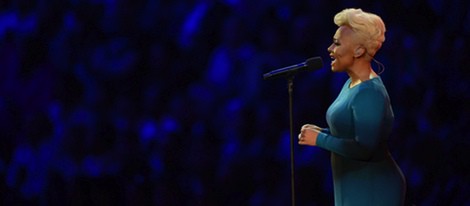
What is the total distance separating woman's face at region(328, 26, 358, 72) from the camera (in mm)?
1969

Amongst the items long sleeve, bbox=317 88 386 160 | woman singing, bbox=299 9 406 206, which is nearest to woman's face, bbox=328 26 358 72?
woman singing, bbox=299 9 406 206

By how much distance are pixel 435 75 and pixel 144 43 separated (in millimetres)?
1330

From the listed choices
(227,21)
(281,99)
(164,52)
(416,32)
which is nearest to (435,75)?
(416,32)

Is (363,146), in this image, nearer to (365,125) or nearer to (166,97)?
(365,125)

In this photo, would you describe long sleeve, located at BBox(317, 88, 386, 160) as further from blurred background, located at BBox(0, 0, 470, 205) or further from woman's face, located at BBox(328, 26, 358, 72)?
blurred background, located at BBox(0, 0, 470, 205)

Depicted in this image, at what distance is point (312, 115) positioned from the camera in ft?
9.95

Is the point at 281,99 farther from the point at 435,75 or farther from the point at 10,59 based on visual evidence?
the point at 10,59

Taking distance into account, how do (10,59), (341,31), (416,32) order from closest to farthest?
(341,31), (10,59), (416,32)

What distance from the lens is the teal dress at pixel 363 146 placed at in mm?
1883

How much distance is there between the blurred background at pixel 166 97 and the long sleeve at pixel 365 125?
1.07 m

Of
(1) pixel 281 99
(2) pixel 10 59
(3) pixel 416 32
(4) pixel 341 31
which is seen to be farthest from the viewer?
(3) pixel 416 32

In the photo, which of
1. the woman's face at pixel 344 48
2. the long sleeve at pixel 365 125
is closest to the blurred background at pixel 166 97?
the woman's face at pixel 344 48

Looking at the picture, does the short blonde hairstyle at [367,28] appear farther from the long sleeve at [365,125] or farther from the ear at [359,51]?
the long sleeve at [365,125]

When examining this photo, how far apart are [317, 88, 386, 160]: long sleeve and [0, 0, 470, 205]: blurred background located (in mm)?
→ 1074
